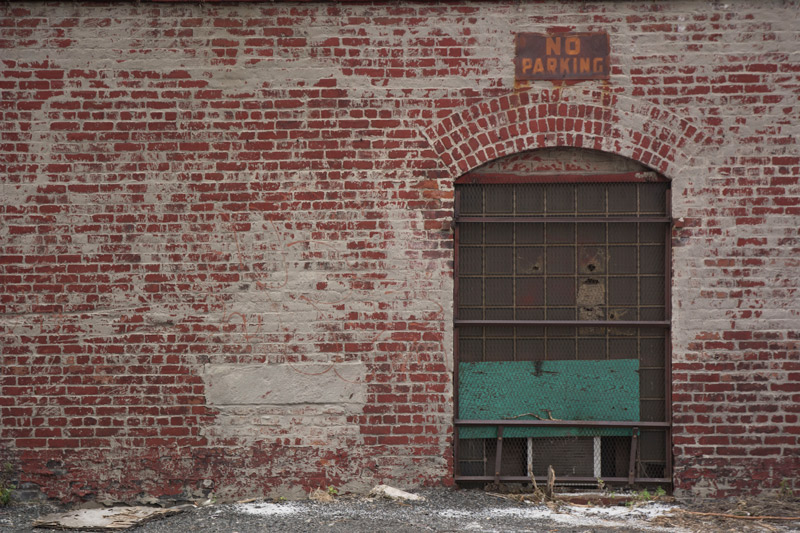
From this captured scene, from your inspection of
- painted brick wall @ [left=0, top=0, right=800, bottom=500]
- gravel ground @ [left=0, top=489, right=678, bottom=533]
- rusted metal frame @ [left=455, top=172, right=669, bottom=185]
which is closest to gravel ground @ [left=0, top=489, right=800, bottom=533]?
gravel ground @ [left=0, top=489, right=678, bottom=533]

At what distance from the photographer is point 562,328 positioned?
5785 millimetres

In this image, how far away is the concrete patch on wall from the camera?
565 centimetres

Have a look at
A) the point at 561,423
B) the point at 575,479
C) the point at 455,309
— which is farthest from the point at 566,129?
the point at 575,479

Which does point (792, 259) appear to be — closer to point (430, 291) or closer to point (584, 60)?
point (584, 60)

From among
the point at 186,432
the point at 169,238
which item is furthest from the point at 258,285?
the point at 186,432

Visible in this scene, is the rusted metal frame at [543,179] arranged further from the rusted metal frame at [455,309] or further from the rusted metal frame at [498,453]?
the rusted metal frame at [498,453]

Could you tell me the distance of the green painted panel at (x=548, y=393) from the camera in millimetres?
5727

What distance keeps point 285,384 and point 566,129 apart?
118 inches

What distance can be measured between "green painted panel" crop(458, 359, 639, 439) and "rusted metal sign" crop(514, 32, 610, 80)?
231cm

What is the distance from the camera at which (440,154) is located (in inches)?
224

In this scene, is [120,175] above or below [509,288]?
above

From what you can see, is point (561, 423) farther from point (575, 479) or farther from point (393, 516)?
point (393, 516)

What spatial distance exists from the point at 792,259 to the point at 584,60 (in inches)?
Answer: 88.8

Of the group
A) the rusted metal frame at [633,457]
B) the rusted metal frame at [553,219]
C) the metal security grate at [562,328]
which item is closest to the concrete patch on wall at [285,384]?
the metal security grate at [562,328]
